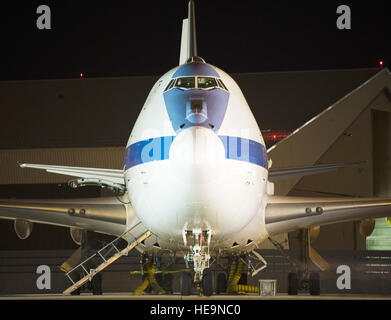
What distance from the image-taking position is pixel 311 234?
2334 cm

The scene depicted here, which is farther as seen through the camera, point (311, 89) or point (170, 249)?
point (311, 89)

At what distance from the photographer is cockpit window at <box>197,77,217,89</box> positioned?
15.6 metres

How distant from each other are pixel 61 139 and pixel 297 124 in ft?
41.9

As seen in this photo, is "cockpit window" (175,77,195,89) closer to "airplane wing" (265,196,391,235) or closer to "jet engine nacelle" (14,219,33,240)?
"airplane wing" (265,196,391,235)

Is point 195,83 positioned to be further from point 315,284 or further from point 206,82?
point 315,284

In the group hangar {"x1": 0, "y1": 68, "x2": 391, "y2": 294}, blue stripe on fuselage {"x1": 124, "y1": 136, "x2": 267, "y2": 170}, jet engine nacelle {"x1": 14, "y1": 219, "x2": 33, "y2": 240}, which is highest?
hangar {"x1": 0, "y1": 68, "x2": 391, "y2": 294}

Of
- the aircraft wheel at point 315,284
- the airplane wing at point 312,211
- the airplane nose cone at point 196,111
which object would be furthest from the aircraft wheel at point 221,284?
the airplane nose cone at point 196,111

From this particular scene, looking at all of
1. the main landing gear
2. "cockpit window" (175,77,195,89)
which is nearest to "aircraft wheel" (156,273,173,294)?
the main landing gear

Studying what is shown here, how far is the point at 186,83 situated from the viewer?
15.7 metres

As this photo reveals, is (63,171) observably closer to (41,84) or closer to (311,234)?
(311,234)

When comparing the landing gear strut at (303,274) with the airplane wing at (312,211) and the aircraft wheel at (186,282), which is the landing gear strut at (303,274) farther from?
the aircraft wheel at (186,282)

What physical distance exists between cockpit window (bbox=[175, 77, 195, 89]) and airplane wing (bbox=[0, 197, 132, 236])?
4425mm

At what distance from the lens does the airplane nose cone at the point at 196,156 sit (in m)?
13.4
